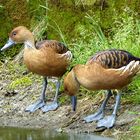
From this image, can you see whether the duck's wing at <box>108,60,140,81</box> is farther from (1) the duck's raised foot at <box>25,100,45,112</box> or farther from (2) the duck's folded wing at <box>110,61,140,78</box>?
(1) the duck's raised foot at <box>25,100,45,112</box>

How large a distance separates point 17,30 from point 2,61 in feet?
7.05

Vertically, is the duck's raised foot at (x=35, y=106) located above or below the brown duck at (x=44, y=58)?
below

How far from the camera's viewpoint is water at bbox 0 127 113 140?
8.89 m

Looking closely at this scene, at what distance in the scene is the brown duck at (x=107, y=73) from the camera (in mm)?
9086

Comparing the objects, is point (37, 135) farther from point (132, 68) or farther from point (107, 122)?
point (132, 68)

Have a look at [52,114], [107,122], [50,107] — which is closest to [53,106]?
[50,107]

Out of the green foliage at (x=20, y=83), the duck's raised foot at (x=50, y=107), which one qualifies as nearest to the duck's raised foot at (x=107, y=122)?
the duck's raised foot at (x=50, y=107)

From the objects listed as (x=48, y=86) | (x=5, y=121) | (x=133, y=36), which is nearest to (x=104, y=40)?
(x=133, y=36)

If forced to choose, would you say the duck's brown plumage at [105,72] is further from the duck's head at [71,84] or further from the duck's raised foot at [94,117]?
the duck's raised foot at [94,117]

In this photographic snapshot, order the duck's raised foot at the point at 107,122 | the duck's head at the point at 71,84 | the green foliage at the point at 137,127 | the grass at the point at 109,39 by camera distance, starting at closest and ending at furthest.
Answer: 1. the green foliage at the point at 137,127
2. the duck's raised foot at the point at 107,122
3. the duck's head at the point at 71,84
4. the grass at the point at 109,39

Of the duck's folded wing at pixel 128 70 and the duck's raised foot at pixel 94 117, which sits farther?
the duck's raised foot at pixel 94 117

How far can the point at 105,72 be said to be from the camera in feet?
29.7

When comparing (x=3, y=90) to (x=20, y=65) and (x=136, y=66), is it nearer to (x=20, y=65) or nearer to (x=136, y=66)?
(x=20, y=65)

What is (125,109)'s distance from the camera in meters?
9.63
